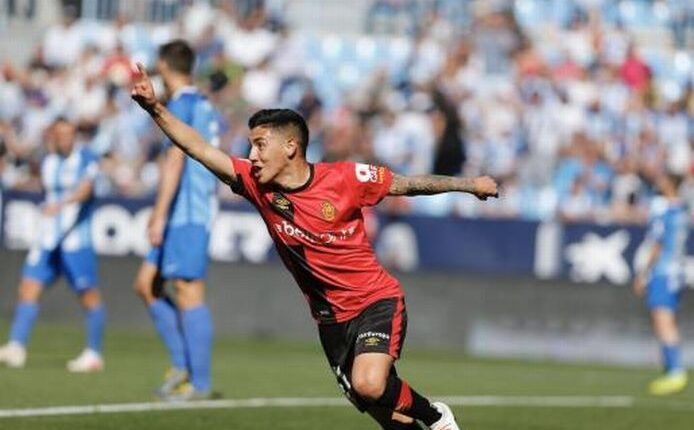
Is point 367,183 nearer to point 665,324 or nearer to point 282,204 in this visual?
point 282,204

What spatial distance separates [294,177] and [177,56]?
3599 mm

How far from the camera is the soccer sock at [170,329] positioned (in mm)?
12680

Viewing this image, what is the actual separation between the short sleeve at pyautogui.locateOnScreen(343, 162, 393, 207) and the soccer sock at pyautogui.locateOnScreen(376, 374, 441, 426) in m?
0.95

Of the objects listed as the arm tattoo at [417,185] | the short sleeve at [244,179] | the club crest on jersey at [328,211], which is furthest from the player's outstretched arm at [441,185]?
the short sleeve at [244,179]

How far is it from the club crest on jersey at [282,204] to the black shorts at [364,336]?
66 cm

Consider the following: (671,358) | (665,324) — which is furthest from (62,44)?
(671,358)

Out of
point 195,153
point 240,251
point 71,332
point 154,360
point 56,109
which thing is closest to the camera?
point 195,153

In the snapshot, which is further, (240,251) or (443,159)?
(443,159)

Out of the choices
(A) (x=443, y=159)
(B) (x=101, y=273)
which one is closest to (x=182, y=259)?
(B) (x=101, y=273)

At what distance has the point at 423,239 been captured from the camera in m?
20.8

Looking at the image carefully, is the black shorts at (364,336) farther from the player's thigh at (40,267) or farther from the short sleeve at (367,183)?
the player's thigh at (40,267)

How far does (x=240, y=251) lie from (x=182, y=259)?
8627 millimetres

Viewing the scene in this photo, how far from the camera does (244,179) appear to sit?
353 inches

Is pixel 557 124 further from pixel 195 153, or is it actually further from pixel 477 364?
pixel 195 153
